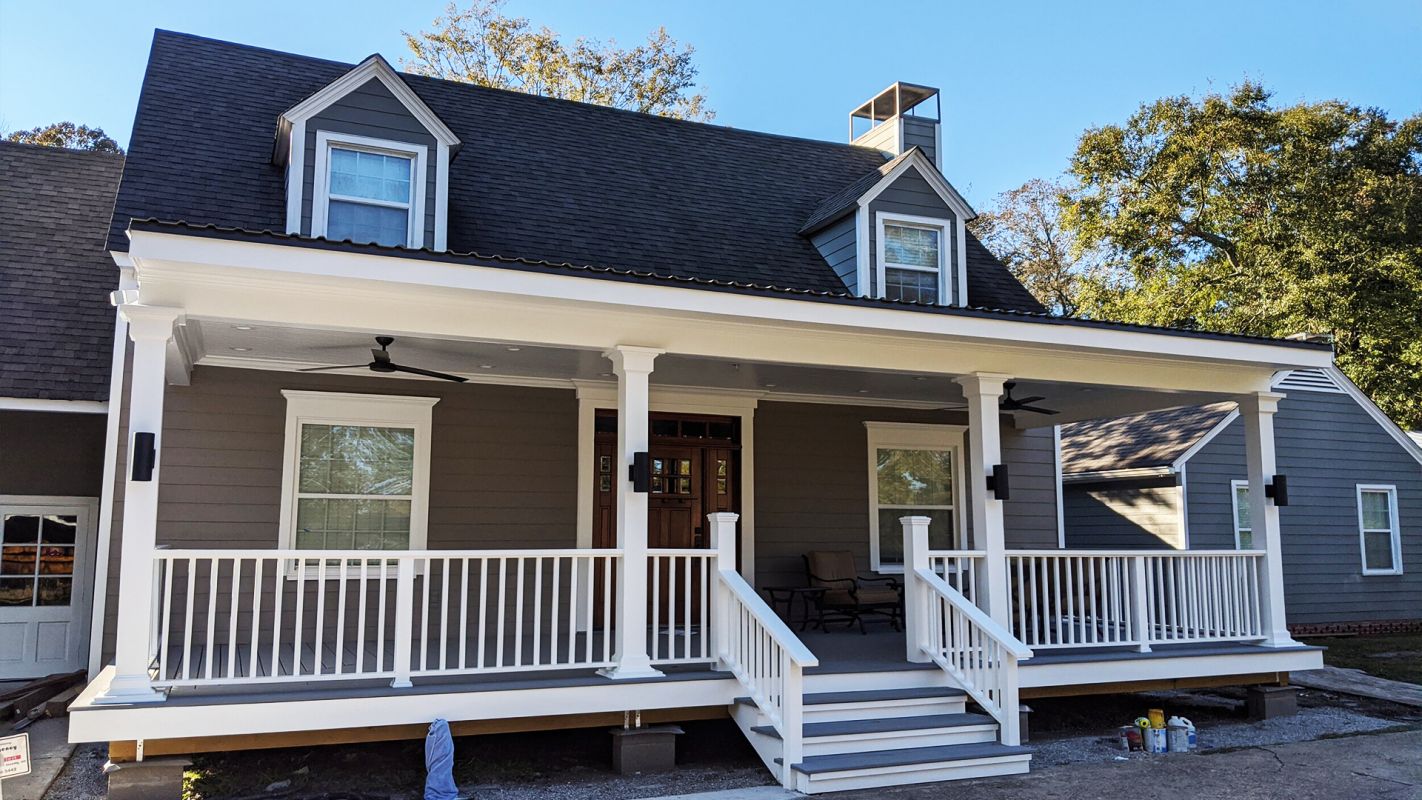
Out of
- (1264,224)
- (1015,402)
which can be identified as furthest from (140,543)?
(1264,224)

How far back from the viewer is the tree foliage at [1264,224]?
20.5m

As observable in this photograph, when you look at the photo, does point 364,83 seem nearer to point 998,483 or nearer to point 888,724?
point 998,483

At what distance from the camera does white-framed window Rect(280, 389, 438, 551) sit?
807 cm

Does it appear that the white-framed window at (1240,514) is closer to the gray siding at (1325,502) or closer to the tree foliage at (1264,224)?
the gray siding at (1325,502)

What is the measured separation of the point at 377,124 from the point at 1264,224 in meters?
20.1

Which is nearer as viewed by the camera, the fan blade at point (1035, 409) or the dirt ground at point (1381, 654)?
the fan blade at point (1035, 409)

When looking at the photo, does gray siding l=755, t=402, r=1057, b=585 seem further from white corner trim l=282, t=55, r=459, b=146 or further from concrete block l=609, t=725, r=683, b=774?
white corner trim l=282, t=55, r=459, b=146

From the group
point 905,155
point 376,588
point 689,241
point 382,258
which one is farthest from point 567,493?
point 905,155

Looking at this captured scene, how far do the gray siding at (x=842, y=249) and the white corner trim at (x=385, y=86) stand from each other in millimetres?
3896

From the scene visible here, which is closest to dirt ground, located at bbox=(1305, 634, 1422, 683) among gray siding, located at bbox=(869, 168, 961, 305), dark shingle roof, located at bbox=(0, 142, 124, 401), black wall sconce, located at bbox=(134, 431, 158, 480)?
gray siding, located at bbox=(869, 168, 961, 305)

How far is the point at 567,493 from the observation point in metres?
8.84

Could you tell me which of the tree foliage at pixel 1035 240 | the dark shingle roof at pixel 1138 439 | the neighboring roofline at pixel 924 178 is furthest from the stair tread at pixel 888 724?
the tree foliage at pixel 1035 240

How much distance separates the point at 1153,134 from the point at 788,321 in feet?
66.6

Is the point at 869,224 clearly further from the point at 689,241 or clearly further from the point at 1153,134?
the point at 1153,134
